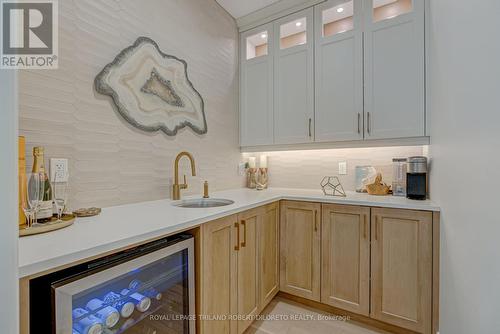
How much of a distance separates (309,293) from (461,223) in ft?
4.02

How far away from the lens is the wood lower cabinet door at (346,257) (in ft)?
5.36

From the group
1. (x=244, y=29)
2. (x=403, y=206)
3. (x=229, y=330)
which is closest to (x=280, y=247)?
(x=229, y=330)

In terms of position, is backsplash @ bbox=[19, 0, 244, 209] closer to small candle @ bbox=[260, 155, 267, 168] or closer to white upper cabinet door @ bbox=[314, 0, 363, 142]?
small candle @ bbox=[260, 155, 267, 168]

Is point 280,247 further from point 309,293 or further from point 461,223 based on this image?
point 461,223

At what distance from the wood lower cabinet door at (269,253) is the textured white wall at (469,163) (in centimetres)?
107

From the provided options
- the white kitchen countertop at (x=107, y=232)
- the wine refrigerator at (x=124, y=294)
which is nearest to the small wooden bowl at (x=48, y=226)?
the white kitchen countertop at (x=107, y=232)

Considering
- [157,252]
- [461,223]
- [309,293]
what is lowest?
[309,293]

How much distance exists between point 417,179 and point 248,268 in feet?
4.62

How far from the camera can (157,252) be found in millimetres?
934

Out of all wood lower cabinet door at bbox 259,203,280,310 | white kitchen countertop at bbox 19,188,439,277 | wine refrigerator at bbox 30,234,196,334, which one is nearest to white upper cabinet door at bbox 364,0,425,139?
white kitchen countertop at bbox 19,188,439,277

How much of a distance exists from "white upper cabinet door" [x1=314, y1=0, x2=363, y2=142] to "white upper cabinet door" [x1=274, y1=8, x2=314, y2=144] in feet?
0.24

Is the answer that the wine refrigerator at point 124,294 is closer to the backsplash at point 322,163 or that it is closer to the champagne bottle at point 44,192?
the champagne bottle at point 44,192

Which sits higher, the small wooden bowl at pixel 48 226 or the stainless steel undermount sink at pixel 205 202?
the small wooden bowl at pixel 48 226

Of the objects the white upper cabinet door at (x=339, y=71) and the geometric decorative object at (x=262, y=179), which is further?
the geometric decorative object at (x=262, y=179)
